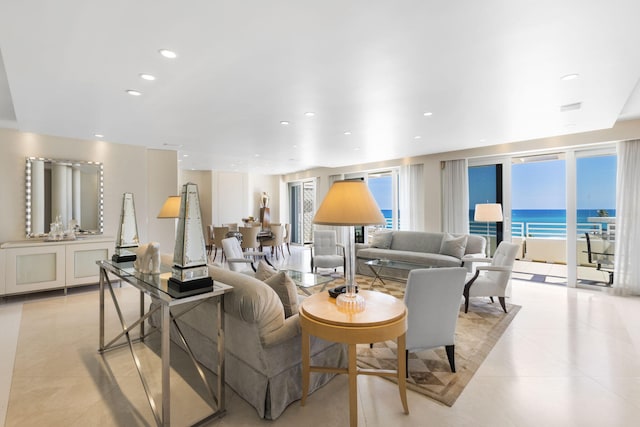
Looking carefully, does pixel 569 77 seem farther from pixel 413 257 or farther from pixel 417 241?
pixel 417 241

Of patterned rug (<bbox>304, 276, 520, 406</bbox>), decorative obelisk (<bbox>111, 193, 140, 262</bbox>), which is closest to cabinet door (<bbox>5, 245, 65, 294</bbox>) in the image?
decorative obelisk (<bbox>111, 193, 140, 262</bbox>)

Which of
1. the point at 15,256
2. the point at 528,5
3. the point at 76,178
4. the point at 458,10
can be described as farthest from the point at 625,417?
the point at 76,178

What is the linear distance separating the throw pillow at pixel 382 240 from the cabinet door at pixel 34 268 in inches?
211

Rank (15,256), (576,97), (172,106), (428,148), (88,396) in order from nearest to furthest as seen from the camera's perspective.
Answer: (88,396)
(576,97)
(172,106)
(15,256)
(428,148)

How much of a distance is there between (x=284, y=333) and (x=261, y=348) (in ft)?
0.55

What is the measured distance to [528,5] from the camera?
67.0 inches

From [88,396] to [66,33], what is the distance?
8.24ft

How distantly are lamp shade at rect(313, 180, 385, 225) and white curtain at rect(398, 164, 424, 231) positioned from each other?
17.5 feet

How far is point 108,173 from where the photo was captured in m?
5.27

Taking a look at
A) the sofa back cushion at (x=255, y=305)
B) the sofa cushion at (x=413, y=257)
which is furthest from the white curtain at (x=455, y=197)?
the sofa back cushion at (x=255, y=305)

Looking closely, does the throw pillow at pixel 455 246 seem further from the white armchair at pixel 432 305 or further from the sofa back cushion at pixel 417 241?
the white armchair at pixel 432 305

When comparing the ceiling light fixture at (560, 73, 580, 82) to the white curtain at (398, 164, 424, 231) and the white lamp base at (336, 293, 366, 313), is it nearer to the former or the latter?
the white lamp base at (336, 293, 366, 313)

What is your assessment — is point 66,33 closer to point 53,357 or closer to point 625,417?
point 53,357

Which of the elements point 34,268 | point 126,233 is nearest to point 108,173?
point 34,268
